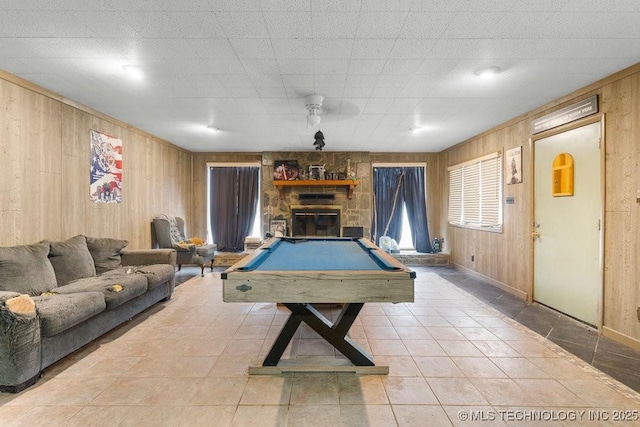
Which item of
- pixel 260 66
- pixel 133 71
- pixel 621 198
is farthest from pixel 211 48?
pixel 621 198

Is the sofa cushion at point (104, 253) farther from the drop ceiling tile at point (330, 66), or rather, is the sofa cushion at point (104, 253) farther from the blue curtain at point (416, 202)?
the blue curtain at point (416, 202)

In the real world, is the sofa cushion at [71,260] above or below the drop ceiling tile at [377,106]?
below

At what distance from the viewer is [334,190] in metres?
6.85

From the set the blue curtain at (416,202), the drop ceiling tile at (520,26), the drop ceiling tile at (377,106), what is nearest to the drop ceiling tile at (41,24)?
the drop ceiling tile at (377,106)

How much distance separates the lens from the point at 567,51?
8.04 feet

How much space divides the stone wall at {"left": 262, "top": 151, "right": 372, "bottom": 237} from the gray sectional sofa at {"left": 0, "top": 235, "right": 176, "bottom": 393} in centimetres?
307

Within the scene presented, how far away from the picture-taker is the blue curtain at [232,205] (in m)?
6.97

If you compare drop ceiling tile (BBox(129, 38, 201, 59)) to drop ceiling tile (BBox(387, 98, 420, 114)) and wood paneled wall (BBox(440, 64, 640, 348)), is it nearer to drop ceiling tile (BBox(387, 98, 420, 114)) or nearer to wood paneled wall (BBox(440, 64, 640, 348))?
drop ceiling tile (BBox(387, 98, 420, 114))

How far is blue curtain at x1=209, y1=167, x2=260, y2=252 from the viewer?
697 centimetres

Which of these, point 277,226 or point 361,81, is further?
point 277,226

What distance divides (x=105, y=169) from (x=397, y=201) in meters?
5.61

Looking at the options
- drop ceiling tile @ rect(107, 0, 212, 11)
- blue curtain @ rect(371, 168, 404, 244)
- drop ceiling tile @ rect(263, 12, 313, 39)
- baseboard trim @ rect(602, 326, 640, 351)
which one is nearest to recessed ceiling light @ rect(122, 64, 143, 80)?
drop ceiling tile @ rect(107, 0, 212, 11)

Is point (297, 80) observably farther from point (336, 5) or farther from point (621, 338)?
point (621, 338)

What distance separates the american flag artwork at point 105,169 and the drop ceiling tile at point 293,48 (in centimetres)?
299
